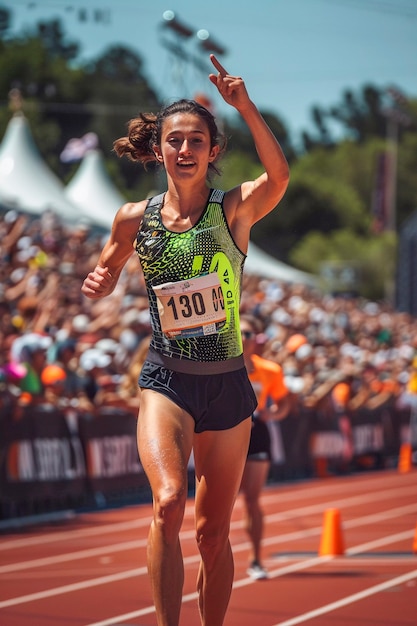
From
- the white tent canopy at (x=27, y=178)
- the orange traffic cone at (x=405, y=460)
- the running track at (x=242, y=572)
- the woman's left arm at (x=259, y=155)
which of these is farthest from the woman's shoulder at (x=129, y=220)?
the white tent canopy at (x=27, y=178)

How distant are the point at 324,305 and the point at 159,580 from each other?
28.3 m

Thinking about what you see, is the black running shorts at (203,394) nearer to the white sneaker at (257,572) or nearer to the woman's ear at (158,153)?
the woman's ear at (158,153)

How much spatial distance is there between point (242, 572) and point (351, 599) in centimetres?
168

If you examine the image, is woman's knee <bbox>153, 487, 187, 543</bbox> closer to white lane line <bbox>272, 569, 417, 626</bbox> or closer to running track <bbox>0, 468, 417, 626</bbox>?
running track <bbox>0, 468, 417, 626</bbox>

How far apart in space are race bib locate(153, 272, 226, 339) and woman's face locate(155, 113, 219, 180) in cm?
49

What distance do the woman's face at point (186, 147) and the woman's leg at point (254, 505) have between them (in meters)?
4.53

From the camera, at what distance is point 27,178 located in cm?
2978

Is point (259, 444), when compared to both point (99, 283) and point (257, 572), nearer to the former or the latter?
point (257, 572)

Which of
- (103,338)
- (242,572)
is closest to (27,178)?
(103,338)

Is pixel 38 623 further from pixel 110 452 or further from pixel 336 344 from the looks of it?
pixel 336 344

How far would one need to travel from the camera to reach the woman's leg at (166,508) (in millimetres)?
5438

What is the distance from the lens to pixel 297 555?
11461 mm

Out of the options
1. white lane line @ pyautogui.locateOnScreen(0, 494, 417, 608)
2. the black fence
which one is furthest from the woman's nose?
the black fence

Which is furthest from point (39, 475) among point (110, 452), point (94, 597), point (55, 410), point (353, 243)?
point (353, 243)
